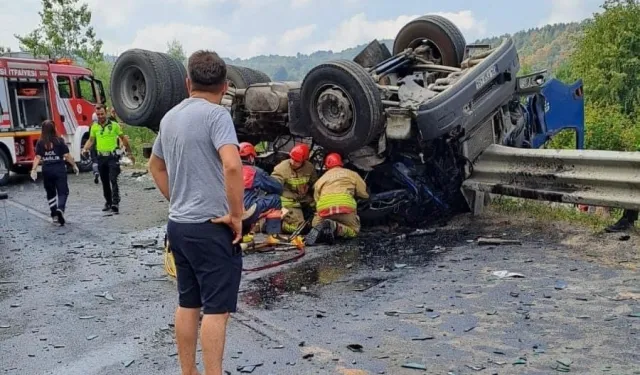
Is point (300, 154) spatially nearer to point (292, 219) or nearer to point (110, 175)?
point (292, 219)

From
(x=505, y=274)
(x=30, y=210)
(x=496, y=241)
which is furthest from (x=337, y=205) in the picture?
(x=30, y=210)

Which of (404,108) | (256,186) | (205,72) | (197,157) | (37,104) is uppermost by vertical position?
(37,104)

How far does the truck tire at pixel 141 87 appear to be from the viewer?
24.9 feet

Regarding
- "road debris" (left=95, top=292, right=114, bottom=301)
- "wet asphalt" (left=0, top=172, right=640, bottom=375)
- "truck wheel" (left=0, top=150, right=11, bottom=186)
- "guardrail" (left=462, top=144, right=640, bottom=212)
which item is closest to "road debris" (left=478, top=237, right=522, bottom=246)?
Result: "wet asphalt" (left=0, top=172, right=640, bottom=375)

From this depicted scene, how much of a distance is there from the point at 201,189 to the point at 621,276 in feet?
9.98

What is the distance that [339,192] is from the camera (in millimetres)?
6207

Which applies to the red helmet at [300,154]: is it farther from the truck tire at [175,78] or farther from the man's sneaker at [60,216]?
the man's sneaker at [60,216]

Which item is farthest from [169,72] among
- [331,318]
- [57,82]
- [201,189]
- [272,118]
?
[57,82]

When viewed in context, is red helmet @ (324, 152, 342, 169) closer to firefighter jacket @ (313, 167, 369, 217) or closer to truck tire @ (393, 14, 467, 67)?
firefighter jacket @ (313, 167, 369, 217)

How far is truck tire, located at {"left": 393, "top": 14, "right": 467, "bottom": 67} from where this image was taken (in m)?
7.56

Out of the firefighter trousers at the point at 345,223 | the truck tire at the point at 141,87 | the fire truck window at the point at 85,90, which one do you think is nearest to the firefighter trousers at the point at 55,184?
the truck tire at the point at 141,87

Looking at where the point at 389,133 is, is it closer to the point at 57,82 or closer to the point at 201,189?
the point at 201,189

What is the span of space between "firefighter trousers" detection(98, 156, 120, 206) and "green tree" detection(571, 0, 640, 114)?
115 ft

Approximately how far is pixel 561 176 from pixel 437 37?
2.58m
